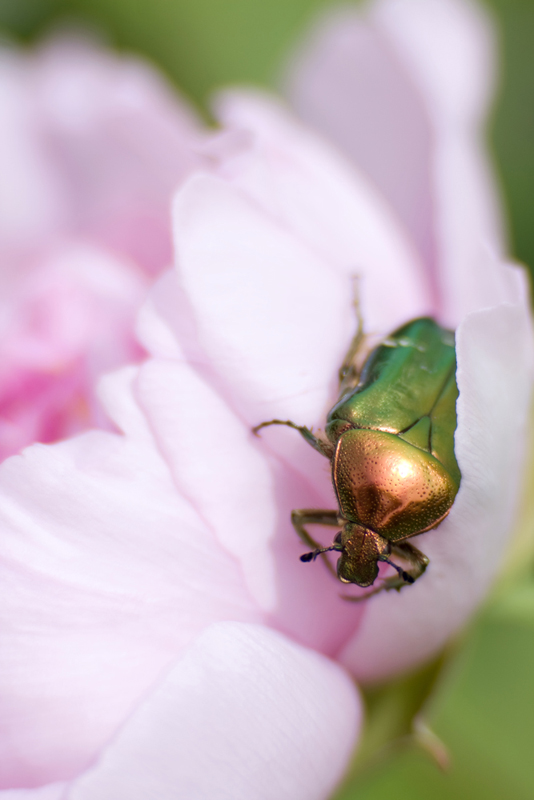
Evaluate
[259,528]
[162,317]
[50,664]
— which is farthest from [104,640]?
[162,317]

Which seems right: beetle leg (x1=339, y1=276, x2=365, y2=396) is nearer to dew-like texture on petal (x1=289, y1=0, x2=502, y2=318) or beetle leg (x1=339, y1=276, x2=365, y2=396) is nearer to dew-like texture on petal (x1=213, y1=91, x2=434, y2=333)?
dew-like texture on petal (x1=213, y1=91, x2=434, y2=333)

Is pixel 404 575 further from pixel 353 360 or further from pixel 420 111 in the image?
pixel 420 111

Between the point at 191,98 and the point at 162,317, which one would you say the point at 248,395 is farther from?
the point at 191,98

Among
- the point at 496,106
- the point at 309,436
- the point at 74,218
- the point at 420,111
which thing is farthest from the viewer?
the point at 496,106

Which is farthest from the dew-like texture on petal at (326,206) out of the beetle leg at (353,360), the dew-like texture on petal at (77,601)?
the dew-like texture on petal at (77,601)

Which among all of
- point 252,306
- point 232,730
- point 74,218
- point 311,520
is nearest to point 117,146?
point 74,218

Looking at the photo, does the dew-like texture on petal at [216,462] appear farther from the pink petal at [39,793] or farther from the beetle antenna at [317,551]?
the pink petal at [39,793]
